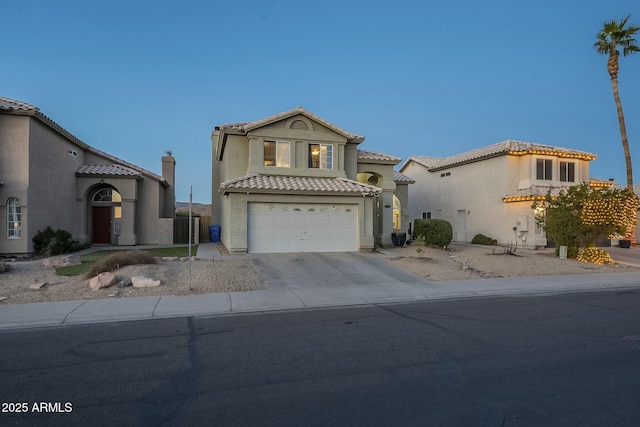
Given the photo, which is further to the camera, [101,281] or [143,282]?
[143,282]

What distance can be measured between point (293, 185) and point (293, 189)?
0.40m

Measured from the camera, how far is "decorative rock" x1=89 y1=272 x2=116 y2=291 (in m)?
10.7

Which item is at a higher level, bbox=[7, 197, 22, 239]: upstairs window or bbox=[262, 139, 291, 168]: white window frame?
bbox=[262, 139, 291, 168]: white window frame

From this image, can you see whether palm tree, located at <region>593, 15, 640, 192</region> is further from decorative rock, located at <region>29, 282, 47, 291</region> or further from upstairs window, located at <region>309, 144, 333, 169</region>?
decorative rock, located at <region>29, 282, 47, 291</region>

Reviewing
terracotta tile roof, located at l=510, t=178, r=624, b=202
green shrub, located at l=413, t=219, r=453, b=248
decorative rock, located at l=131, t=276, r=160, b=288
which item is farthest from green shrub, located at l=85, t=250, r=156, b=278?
terracotta tile roof, located at l=510, t=178, r=624, b=202

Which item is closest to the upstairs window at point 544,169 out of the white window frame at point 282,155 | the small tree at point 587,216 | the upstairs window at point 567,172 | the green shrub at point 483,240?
the upstairs window at point 567,172

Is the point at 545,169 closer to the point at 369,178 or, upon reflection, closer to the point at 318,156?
the point at 369,178

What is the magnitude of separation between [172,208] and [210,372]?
26890 mm

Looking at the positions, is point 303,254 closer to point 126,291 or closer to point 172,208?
point 126,291

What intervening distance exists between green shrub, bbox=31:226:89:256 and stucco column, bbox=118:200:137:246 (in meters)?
3.73

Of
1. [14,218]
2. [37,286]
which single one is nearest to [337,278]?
[37,286]

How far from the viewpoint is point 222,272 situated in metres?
13.1

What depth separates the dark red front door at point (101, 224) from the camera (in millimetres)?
23922

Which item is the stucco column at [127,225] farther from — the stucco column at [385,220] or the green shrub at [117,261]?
the stucco column at [385,220]
